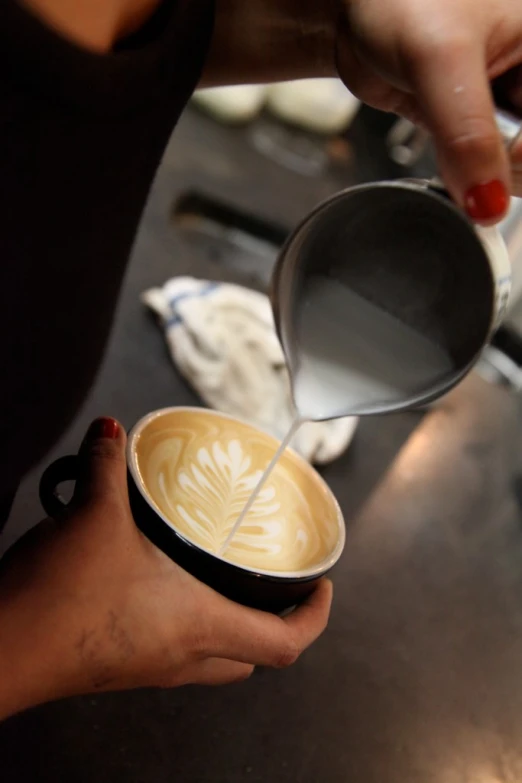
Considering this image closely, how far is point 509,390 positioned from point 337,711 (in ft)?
2.23

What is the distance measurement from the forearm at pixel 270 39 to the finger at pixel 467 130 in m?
0.19

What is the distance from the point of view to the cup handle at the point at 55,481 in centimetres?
48

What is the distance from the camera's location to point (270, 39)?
0.63 metres

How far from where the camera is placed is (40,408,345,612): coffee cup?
1.96ft

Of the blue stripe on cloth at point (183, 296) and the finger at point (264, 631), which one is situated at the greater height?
the finger at point (264, 631)

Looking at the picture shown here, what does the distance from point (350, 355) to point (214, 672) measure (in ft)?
0.86

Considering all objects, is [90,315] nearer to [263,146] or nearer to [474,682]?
[474,682]

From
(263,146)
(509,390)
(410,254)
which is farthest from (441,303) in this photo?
(263,146)

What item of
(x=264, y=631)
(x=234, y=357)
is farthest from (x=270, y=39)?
(x=264, y=631)

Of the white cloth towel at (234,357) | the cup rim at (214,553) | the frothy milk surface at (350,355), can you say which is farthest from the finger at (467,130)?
the white cloth towel at (234,357)

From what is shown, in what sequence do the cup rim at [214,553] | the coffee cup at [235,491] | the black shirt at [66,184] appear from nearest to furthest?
the black shirt at [66,184], the cup rim at [214,553], the coffee cup at [235,491]

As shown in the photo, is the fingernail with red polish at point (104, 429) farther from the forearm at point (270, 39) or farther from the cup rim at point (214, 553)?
the forearm at point (270, 39)

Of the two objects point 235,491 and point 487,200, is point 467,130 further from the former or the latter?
point 235,491

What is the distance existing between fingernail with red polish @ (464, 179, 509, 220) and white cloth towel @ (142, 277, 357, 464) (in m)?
0.43
